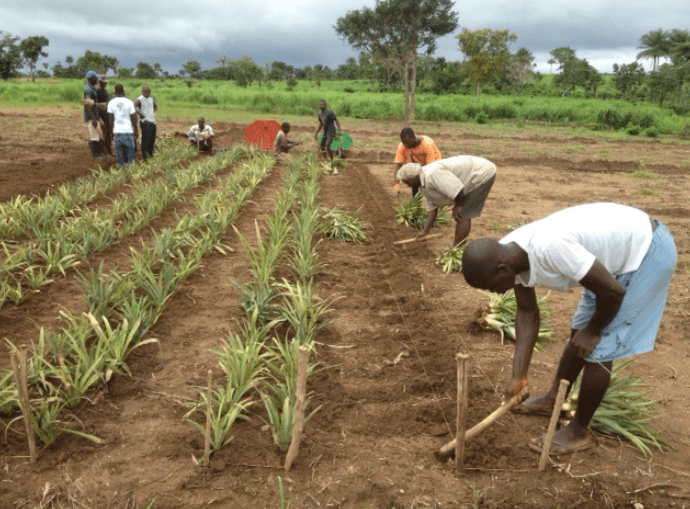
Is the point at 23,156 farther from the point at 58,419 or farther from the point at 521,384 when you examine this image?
the point at 521,384

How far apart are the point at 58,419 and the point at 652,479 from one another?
2654 mm

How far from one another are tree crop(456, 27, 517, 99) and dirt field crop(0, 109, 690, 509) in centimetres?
2172

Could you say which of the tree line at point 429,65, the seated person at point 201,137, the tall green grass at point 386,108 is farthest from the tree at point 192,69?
the seated person at point 201,137

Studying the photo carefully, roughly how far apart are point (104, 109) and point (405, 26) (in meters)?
17.0

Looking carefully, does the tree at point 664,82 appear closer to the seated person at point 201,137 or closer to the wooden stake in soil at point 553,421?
the seated person at point 201,137

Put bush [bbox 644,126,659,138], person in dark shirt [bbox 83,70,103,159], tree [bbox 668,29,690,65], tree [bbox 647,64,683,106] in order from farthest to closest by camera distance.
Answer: tree [bbox 668,29,690,65], tree [bbox 647,64,683,106], bush [bbox 644,126,659,138], person in dark shirt [bbox 83,70,103,159]

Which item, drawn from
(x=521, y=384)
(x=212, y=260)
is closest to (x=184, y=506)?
(x=521, y=384)

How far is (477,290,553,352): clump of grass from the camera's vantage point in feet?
11.8

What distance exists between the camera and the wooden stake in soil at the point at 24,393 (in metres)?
2.08

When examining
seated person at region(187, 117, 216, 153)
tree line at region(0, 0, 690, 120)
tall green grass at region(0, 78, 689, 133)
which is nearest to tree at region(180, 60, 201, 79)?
tree line at region(0, 0, 690, 120)

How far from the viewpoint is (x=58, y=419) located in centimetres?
261

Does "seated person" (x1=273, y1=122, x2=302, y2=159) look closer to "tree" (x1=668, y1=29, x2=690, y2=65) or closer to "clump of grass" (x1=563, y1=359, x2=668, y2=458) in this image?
"clump of grass" (x1=563, y1=359, x2=668, y2=458)

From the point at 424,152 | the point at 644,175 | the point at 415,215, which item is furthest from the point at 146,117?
the point at 644,175

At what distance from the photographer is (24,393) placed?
2168 millimetres
